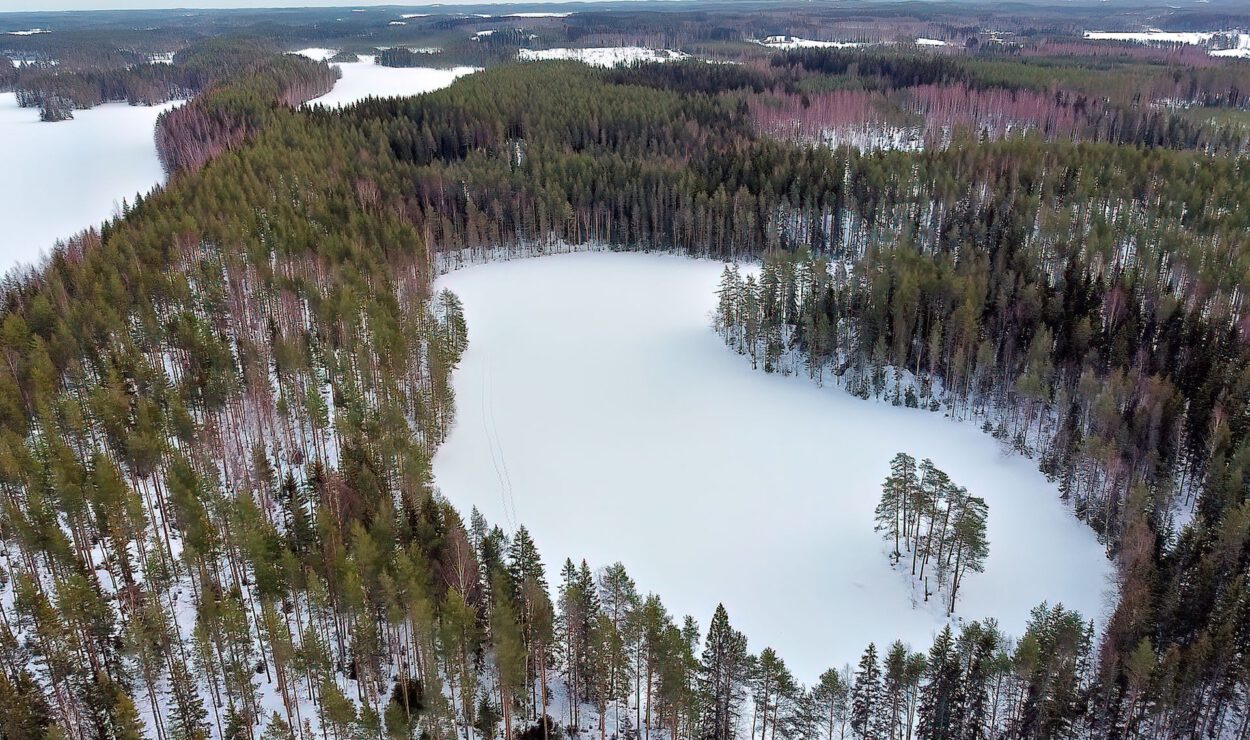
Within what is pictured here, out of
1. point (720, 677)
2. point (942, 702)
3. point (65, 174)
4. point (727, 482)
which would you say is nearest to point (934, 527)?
point (727, 482)

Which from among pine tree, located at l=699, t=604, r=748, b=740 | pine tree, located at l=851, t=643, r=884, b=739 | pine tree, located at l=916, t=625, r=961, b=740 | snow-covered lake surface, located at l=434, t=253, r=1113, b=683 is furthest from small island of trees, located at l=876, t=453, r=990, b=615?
pine tree, located at l=699, t=604, r=748, b=740

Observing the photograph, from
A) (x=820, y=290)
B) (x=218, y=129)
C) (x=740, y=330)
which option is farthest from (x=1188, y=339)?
(x=218, y=129)

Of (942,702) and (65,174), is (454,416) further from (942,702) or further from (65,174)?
(65,174)

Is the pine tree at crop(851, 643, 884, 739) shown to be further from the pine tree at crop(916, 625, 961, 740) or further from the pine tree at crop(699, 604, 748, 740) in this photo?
the pine tree at crop(699, 604, 748, 740)

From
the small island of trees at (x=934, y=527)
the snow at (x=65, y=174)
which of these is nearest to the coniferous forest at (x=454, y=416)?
the small island of trees at (x=934, y=527)

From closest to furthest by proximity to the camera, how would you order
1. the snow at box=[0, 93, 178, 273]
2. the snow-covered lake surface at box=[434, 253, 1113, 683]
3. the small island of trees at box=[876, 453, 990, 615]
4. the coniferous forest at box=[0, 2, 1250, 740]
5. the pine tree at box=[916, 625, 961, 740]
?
the pine tree at box=[916, 625, 961, 740] < the coniferous forest at box=[0, 2, 1250, 740] < the small island of trees at box=[876, 453, 990, 615] < the snow-covered lake surface at box=[434, 253, 1113, 683] < the snow at box=[0, 93, 178, 273]

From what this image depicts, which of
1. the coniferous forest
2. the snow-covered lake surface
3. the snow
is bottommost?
the snow-covered lake surface

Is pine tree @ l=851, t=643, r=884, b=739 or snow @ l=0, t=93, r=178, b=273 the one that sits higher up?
snow @ l=0, t=93, r=178, b=273

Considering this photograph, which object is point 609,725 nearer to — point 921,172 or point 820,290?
point 820,290
